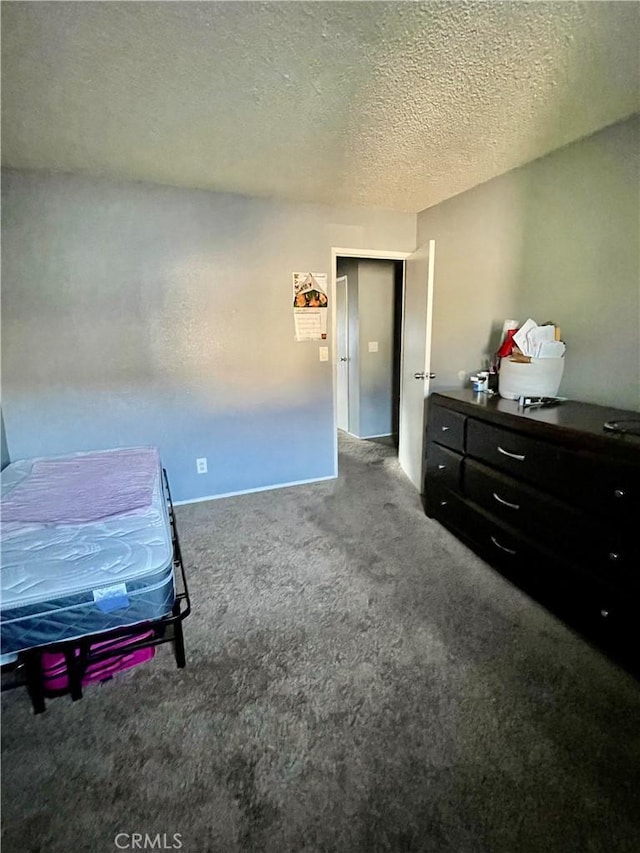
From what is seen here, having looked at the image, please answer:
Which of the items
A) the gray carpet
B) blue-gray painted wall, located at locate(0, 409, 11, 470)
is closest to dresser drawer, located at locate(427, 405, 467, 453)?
the gray carpet

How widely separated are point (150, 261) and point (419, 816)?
321 centimetres

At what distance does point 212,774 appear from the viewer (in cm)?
119

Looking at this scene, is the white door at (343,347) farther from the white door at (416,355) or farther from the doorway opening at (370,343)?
the white door at (416,355)

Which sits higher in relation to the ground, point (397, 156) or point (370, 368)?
point (397, 156)

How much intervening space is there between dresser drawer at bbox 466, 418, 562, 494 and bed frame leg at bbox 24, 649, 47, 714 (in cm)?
213

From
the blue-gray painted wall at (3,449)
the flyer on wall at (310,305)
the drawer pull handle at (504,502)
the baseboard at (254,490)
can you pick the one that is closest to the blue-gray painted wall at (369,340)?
the flyer on wall at (310,305)

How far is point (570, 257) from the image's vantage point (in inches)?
85.7

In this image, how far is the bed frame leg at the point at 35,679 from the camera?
1.32 metres

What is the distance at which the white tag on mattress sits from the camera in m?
1.31

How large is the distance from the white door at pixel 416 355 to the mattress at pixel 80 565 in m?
2.17

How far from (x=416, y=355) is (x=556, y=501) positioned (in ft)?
5.75

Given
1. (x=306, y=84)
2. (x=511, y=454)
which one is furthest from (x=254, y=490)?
(x=306, y=84)

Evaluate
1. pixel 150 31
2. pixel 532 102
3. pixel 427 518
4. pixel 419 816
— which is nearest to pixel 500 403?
pixel 427 518

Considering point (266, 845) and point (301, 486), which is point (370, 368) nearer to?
point (301, 486)
